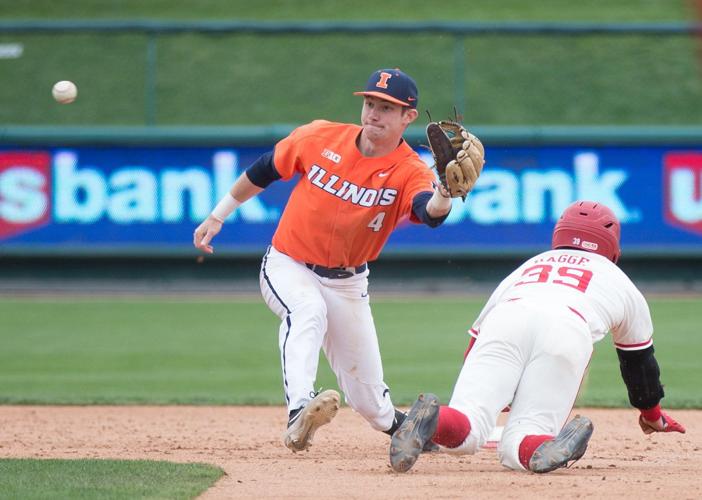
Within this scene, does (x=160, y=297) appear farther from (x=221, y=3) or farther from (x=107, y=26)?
(x=221, y=3)

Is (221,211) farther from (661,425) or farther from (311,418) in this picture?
(661,425)

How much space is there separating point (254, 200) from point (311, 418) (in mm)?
9260

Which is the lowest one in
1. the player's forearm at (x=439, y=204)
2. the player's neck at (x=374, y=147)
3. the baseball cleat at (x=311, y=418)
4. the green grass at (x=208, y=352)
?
the green grass at (x=208, y=352)

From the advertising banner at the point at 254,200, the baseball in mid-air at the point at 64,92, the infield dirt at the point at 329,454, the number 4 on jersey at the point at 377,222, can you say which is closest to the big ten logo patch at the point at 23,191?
the advertising banner at the point at 254,200

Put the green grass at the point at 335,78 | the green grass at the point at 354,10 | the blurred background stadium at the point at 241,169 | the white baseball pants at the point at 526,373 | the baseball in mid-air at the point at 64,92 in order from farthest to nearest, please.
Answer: the green grass at the point at 354,10
the green grass at the point at 335,78
the blurred background stadium at the point at 241,169
the baseball in mid-air at the point at 64,92
the white baseball pants at the point at 526,373

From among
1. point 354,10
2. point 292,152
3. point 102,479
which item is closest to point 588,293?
point 292,152

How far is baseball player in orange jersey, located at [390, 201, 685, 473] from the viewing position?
4.85 metres

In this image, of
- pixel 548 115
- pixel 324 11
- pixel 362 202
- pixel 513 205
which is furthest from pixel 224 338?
pixel 324 11

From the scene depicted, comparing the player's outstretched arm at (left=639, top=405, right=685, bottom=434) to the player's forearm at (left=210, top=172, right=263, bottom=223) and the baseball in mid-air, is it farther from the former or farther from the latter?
the baseball in mid-air

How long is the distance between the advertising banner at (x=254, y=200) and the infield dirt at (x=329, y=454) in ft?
21.1

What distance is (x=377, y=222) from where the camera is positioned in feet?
19.1

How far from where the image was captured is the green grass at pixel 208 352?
8.64 m

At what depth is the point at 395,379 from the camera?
356 inches

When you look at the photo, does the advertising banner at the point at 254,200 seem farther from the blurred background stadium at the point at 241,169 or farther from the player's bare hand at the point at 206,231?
the player's bare hand at the point at 206,231
